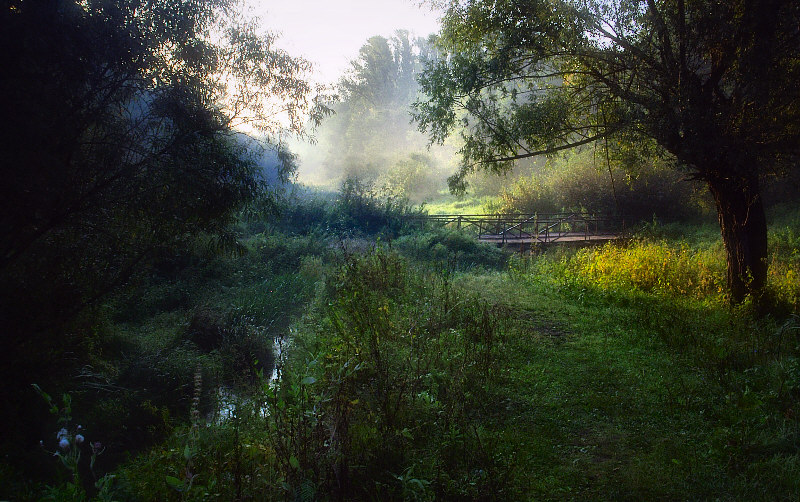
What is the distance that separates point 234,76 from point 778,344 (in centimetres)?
1012

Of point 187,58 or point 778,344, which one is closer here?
point 778,344

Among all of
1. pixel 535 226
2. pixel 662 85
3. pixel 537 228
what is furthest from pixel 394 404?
pixel 535 226

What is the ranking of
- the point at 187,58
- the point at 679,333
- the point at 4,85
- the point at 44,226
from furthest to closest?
the point at 187,58 → the point at 679,333 → the point at 44,226 → the point at 4,85

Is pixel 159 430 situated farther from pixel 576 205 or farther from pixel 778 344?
pixel 576 205

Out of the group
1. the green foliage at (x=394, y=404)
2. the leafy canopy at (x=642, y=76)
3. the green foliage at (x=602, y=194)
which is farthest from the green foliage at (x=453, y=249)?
the green foliage at (x=394, y=404)

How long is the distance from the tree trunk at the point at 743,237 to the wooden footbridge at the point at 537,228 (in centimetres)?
970

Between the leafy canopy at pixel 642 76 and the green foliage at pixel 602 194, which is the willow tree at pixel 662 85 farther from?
the green foliage at pixel 602 194

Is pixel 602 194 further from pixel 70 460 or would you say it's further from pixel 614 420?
pixel 70 460

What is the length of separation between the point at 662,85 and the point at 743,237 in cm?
308

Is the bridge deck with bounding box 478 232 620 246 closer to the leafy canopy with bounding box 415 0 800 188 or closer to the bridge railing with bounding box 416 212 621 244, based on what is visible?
the bridge railing with bounding box 416 212 621 244

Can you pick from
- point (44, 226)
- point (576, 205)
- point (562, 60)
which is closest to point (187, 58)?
point (44, 226)

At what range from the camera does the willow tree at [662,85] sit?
23.2ft

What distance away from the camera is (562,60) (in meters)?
9.65

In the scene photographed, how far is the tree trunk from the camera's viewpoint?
8.27 meters
